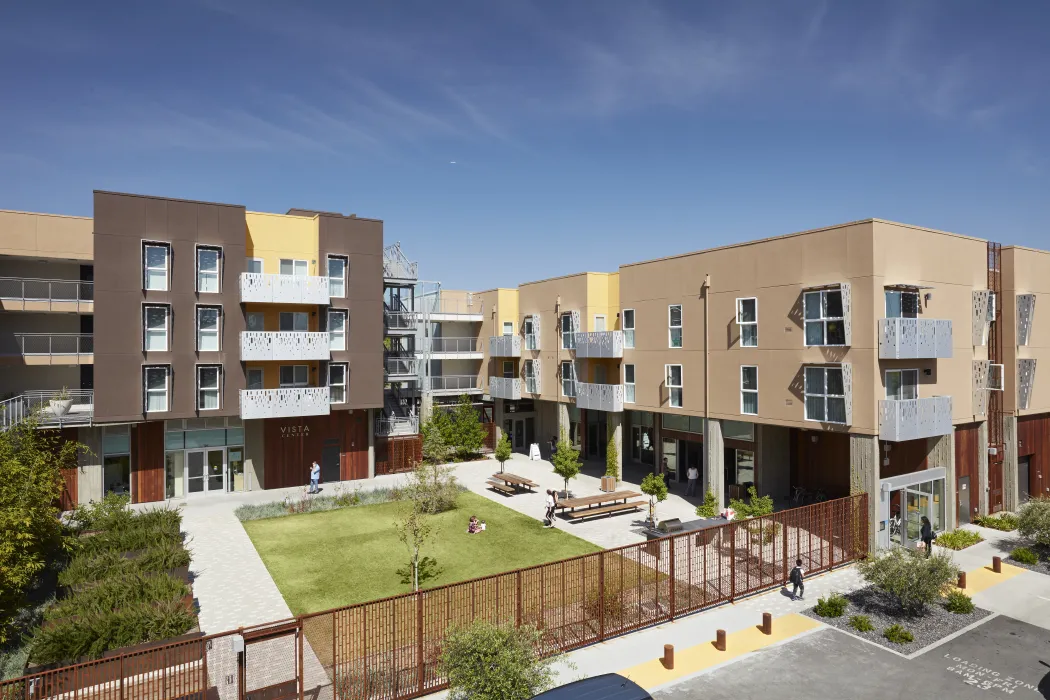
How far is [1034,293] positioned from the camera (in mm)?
25656

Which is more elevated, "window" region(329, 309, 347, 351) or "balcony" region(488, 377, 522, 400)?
"window" region(329, 309, 347, 351)

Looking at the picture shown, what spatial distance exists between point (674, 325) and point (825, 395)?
7.90 metres

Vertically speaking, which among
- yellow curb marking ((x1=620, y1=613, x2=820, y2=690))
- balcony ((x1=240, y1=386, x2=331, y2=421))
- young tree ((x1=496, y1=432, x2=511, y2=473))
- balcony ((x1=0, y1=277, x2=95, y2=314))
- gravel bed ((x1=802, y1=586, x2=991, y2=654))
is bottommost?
gravel bed ((x1=802, y1=586, x2=991, y2=654))

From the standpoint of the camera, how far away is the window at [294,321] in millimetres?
30969

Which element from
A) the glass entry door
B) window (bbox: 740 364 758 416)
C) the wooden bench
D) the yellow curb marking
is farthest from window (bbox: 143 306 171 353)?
window (bbox: 740 364 758 416)

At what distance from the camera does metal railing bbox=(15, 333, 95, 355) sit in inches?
1073

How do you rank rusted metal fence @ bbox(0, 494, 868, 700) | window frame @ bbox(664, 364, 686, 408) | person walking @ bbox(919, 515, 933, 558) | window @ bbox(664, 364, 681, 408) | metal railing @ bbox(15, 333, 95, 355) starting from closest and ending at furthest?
rusted metal fence @ bbox(0, 494, 868, 700) → person walking @ bbox(919, 515, 933, 558) → metal railing @ bbox(15, 333, 95, 355) → window frame @ bbox(664, 364, 686, 408) → window @ bbox(664, 364, 681, 408)

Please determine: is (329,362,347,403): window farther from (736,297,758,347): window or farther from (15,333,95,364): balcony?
(736,297,758,347): window

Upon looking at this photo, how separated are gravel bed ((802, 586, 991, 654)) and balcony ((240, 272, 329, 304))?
23.9 meters

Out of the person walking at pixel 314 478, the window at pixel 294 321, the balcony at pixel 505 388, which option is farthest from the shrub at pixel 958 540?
the window at pixel 294 321

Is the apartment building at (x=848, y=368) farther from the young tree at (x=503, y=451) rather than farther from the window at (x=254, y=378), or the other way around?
the window at (x=254, y=378)

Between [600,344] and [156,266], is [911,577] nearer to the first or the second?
[600,344]

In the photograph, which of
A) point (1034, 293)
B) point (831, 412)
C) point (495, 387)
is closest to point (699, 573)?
point (831, 412)

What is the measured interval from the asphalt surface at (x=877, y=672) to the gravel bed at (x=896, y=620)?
36 cm
